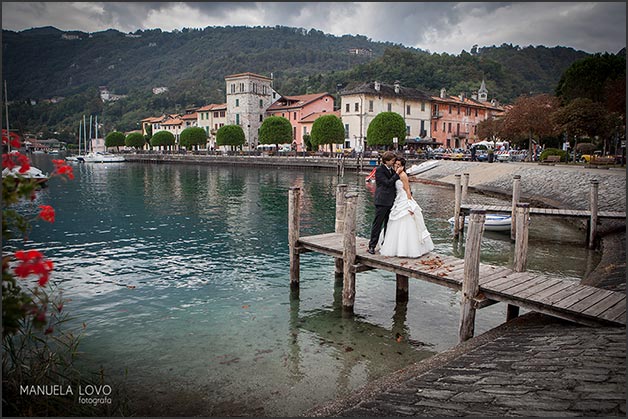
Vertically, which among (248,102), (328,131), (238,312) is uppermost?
(248,102)

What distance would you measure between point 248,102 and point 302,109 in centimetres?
1326

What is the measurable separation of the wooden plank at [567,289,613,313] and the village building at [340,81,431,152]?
65192mm

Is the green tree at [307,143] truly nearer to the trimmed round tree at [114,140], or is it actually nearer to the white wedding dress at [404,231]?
the trimmed round tree at [114,140]

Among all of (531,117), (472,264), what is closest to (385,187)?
(472,264)

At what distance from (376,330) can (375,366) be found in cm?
175

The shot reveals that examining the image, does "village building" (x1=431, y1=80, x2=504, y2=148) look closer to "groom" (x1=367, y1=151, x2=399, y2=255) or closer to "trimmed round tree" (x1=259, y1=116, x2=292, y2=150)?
"trimmed round tree" (x1=259, y1=116, x2=292, y2=150)

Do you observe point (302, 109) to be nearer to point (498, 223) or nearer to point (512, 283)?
point (498, 223)

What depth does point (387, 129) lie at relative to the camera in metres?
64.4

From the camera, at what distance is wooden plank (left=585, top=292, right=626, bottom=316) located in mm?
7059

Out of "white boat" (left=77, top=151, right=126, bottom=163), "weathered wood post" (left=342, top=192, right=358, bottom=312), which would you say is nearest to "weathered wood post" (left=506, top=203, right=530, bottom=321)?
"weathered wood post" (left=342, top=192, right=358, bottom=312)

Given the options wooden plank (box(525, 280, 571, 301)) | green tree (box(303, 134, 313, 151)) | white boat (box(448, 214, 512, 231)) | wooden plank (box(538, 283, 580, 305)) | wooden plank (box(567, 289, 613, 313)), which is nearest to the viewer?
wooden plank (box(567, 289, 613, 313))

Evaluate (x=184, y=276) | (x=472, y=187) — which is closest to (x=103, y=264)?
(x=184, y=276)

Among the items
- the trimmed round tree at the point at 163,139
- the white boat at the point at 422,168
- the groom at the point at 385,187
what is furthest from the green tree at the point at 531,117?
the trimmed round tree at the point at 163,139

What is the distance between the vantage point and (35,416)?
4.62 metres
